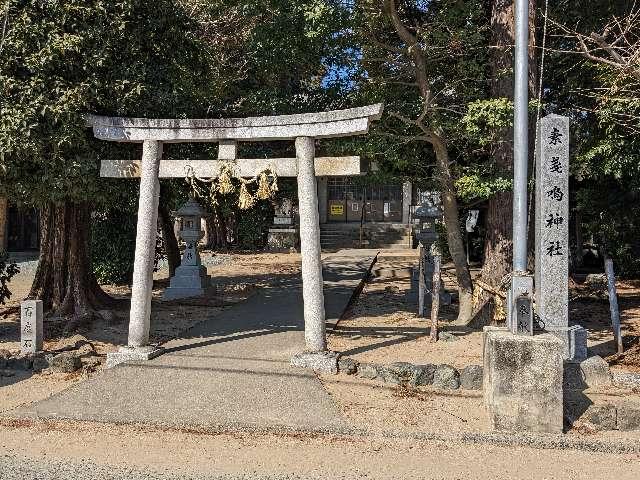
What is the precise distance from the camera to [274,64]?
9.88 metres

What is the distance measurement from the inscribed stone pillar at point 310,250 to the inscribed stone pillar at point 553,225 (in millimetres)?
2870

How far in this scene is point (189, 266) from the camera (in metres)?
14.1

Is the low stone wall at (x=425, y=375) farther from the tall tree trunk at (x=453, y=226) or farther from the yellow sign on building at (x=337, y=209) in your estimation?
the yellow sign on building at (x=337, y=209)

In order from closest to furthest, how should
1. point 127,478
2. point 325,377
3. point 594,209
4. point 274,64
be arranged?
point 127,478 < point 325,377 < point 274,64 < point 594,209

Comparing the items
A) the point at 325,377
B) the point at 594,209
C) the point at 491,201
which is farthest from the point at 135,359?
the point at 594,209

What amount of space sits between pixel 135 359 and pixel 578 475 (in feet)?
17.6

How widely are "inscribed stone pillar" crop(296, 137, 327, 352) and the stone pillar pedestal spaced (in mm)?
2590

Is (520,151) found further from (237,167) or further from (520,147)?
(237,167)

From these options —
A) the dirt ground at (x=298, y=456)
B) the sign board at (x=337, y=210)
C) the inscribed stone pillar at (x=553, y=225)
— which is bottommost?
the dirt ground at (x=298, y=456)

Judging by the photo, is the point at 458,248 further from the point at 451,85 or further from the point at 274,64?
the point at 274,64

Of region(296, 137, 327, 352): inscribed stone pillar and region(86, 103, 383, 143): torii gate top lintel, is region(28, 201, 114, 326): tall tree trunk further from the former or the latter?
region(296, 137, 327, 352): inscribed stone pillar

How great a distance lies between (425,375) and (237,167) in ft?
12.0

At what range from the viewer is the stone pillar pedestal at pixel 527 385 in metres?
5.30

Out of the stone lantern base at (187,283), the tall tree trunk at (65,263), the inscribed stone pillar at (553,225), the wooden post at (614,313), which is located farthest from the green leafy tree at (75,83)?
the wooden post at (614,313)
